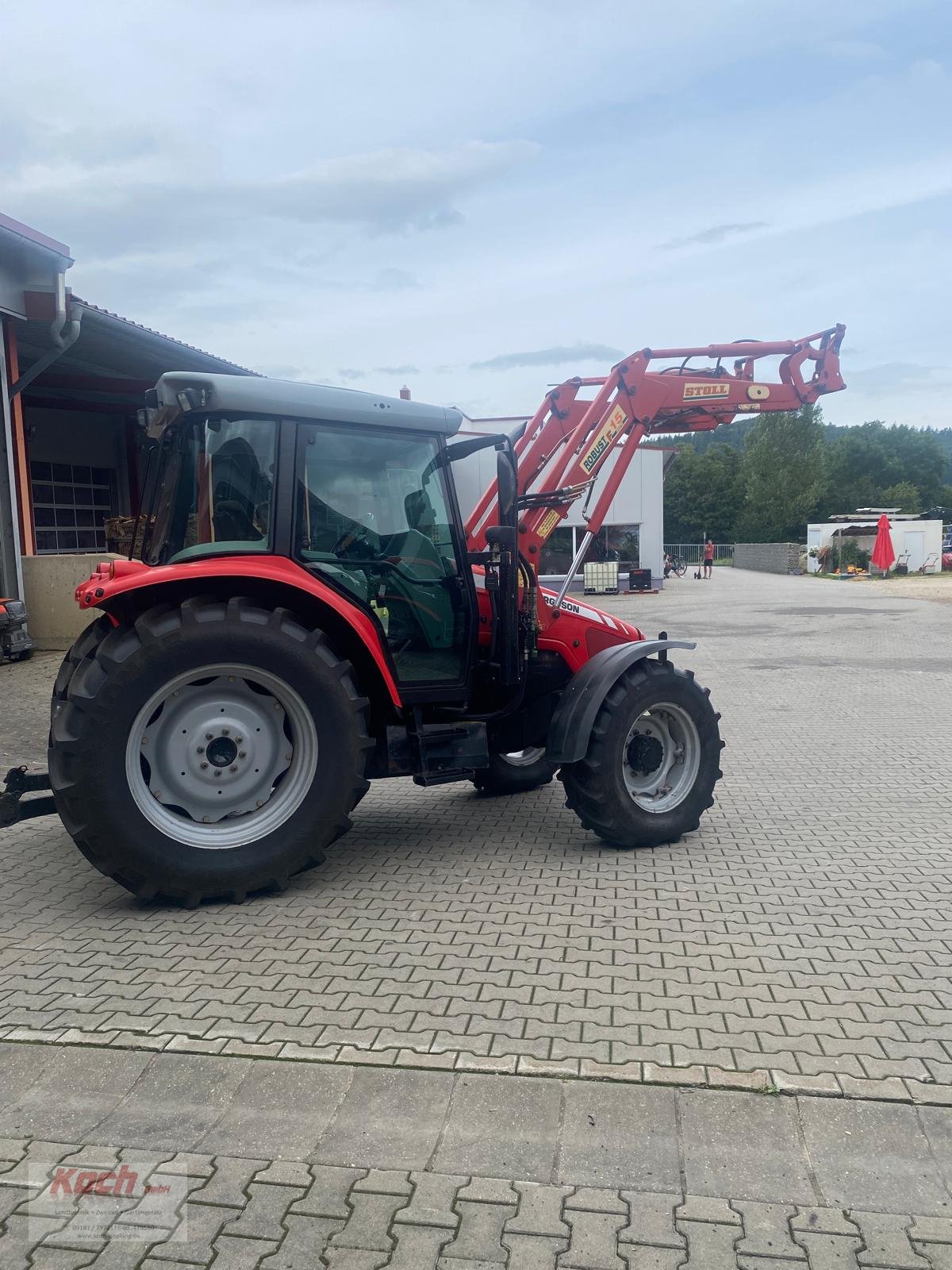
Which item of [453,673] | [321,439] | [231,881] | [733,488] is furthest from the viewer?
[733,488]

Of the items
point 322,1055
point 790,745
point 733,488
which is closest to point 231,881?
point 322,1055

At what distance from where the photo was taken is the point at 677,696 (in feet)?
18.6

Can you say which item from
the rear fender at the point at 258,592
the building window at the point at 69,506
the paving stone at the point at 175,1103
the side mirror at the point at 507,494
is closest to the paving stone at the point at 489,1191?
the paving stone at the point at 175,1103

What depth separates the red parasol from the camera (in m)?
38.2

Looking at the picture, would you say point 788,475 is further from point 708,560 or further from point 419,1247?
point 419,1247

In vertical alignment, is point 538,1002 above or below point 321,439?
below

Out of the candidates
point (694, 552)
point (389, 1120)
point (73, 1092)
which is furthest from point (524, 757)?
point (694, 552)

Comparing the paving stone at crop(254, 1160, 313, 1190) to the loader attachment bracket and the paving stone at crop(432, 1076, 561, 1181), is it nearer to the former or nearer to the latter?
the paving stone at crop(432, 1076, 561, 1181)

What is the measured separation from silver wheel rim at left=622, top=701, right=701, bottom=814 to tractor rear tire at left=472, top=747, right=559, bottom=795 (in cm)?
104

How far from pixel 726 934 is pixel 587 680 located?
167 centimetres

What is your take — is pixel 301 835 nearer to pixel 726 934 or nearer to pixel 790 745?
pixel 726 934

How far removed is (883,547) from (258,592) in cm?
3824

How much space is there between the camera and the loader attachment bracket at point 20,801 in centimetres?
467

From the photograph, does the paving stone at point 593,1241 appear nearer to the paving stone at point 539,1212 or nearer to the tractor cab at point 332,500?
the paving stone at point 539,1212
